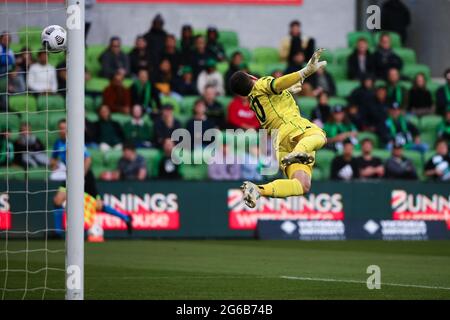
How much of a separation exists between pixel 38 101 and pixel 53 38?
11411 mm

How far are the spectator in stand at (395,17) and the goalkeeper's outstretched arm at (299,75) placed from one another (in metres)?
14.0

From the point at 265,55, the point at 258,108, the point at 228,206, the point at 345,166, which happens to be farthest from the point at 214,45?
the point at 258,108

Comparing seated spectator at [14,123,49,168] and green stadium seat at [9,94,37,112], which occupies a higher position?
green stadium seat at [9,94,37,112]

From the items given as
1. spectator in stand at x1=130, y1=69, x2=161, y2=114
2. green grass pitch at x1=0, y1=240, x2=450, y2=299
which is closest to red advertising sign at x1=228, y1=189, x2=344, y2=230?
green grass pitch at x1=0, y1=240, x2=450, y2=299

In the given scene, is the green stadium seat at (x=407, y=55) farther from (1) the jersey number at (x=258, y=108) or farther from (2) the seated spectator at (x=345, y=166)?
(1) the jersey number at (x=258, y=108)

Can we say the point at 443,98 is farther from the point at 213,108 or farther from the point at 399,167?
the point at 213,108

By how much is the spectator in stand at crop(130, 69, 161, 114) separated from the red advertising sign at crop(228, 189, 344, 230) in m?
3.10

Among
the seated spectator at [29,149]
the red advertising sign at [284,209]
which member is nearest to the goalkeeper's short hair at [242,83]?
the seated spectator at [29,149]

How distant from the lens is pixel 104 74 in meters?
23.7

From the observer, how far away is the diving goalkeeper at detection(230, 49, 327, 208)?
40.8ft

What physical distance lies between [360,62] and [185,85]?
156 inches

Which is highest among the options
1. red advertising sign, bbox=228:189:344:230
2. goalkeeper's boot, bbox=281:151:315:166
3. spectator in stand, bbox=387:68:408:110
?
spectator in stand, bbox=387:68:408:110

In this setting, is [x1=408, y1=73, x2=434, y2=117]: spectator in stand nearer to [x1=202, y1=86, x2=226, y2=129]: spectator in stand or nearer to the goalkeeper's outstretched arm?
[x1=202, y1=86, x2=226, y2=129]: spectator in stand
